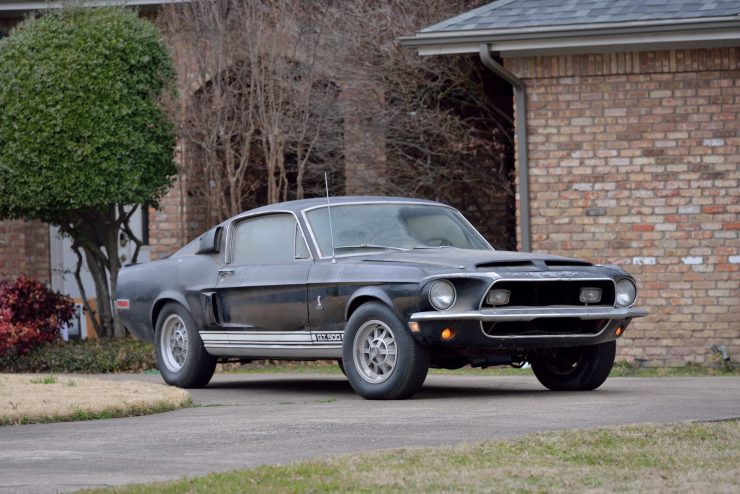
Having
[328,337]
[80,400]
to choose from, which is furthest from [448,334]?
[80,400]

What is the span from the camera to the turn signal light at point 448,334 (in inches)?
367

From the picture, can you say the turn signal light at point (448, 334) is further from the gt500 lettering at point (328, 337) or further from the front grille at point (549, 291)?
the gt500 lettering at point (328, 337)

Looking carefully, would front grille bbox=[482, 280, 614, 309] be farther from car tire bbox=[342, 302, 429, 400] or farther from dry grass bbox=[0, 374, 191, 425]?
dry grass bbox=[0, 374, 191, 425]

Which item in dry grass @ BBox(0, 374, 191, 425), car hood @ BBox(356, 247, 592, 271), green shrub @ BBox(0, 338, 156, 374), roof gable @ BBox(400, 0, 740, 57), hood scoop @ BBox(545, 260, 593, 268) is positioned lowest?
green shrub @ BBox(0, 338, 156, 374)

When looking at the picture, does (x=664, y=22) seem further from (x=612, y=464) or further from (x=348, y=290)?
(x=612, y=464)

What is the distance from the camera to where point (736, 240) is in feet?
49.9

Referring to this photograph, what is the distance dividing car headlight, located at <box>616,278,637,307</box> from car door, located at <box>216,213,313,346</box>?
2220 mm

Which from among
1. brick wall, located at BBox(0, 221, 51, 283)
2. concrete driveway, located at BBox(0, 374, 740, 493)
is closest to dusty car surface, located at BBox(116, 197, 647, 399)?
concrete driveway, located at BBox(0, 374, 740, 493)

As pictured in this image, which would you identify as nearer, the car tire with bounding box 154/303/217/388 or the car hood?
the car hood

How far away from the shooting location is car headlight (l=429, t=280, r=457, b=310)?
30.5 feet

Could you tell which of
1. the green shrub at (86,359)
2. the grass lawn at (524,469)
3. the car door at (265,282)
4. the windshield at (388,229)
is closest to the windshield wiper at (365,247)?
the windshield at (388,229)

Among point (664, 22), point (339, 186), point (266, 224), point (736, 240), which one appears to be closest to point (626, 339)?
point (736, 240)

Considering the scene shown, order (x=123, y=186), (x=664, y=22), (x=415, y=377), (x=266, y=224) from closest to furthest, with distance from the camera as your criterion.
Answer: (x=415, y=377)
(x=266, y=224)
(x=664, y=22)
(x=123, y=186)

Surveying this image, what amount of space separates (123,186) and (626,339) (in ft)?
19.1
